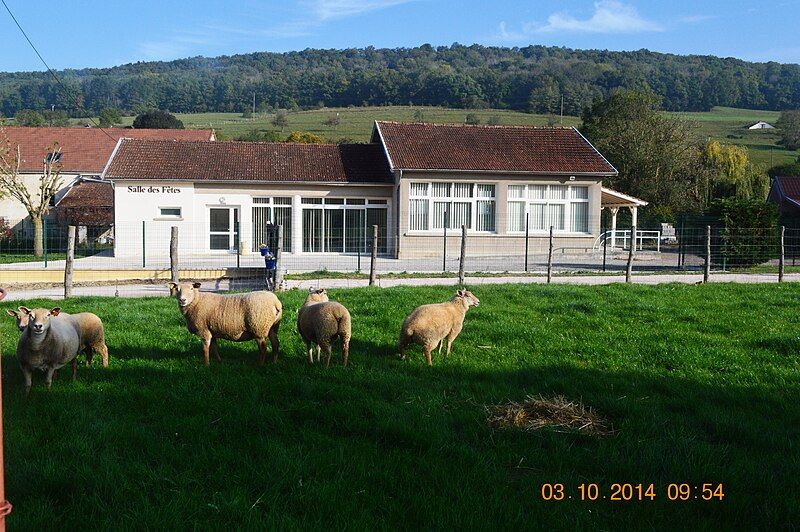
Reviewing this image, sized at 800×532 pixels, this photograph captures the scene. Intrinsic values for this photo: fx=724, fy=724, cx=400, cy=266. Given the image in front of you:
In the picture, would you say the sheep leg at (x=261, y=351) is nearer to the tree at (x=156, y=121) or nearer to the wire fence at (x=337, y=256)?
the wire fence at (x=337, y=256)

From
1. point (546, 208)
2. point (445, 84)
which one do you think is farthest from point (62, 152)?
point (445, 84)

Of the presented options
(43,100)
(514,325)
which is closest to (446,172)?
(514,325)

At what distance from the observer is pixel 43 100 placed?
8125 cm

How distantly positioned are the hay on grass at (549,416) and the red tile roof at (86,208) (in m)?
35.0

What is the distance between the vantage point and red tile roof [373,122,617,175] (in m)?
31.7

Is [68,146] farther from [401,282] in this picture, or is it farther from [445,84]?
[445,84]

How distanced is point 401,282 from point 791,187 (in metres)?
39.7

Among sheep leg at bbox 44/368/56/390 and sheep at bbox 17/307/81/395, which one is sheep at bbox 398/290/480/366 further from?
sheep leg at bbox 44/368/56/390

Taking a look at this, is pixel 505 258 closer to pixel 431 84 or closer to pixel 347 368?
pixel 347 368

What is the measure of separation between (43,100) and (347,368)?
281 ft

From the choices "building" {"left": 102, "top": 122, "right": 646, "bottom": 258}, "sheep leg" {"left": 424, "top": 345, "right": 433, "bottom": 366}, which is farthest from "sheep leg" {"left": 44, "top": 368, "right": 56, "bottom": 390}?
"building" {"left": 102, "top": 122, "right": 646, "bottom": 258}

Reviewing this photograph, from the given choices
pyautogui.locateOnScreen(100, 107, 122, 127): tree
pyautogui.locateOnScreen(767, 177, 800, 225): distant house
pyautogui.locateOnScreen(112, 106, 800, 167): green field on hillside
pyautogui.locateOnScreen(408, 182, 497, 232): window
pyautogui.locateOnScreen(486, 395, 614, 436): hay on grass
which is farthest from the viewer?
pyautogui.locateOnScreen(100, 107, 122, 127): tree

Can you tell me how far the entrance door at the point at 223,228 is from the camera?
31.1 metres

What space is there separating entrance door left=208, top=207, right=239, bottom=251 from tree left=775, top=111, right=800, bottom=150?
7809cm
